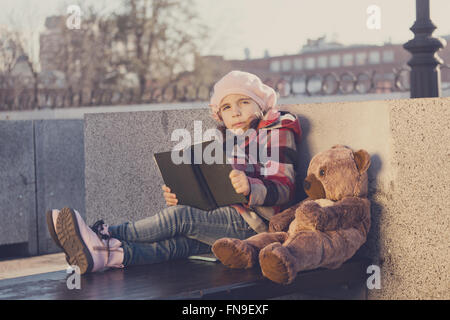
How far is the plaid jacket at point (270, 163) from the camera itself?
439 centimetres

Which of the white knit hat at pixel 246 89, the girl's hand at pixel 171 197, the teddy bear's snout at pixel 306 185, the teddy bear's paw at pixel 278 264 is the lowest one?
the teddy bear's paw at pixel 278 264

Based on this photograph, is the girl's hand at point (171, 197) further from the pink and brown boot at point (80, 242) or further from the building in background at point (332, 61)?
the building in background at point (332, 61)

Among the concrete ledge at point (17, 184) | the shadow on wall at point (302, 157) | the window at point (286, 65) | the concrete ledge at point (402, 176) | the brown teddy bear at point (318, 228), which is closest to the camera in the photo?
the brown teddy bear at point (318, 228)

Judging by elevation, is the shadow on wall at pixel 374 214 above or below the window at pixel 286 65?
below

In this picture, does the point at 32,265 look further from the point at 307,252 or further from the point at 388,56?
the point at 388,56

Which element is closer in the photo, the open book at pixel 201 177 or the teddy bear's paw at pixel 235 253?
→ the teddy bear's paw at pixel 235 253

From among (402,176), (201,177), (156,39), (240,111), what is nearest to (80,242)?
(201,177)

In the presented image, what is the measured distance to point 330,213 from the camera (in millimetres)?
4062

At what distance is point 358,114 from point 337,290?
1.00 meters

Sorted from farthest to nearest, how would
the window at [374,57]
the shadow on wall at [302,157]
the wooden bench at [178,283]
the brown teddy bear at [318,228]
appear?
the window at [374,57]
the shadow on wall at [302,157]
the brown teddy bear at [318,228]
the wooden bench at [178,283]

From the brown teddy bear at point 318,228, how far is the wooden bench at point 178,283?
0.07 meters

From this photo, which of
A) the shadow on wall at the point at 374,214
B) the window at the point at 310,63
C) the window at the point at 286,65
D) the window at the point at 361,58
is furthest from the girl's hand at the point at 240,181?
the window at the point at 286,65
